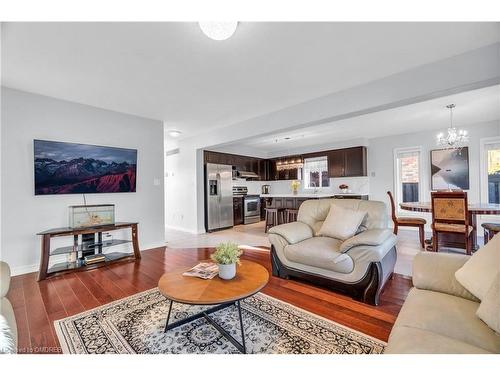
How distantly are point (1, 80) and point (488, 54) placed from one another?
212 inches

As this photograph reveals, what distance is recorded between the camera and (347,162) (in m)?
6.50

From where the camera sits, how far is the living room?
60.7 inches

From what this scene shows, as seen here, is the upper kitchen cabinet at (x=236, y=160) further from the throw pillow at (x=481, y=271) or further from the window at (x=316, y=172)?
the throw pillow at (x=481, y=271)

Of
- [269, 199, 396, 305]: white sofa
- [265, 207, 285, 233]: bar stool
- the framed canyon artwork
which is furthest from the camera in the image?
[265, 207, 285, 233]: bar stool

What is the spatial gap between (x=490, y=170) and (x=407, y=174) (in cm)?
148

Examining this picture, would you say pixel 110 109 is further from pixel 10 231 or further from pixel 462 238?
pixel 462 238

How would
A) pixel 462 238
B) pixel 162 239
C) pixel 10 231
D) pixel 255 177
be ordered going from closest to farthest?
pixel 10 231
pixel 462 238
pixel 162 239
pixel 255 177

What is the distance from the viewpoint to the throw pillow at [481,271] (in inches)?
48.5

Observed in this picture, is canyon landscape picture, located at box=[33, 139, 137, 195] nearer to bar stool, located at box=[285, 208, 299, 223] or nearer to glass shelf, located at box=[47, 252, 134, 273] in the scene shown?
glass shelf, located at box=[47, 252, 134, 273]

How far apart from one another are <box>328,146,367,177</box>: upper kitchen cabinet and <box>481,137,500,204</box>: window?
233cm

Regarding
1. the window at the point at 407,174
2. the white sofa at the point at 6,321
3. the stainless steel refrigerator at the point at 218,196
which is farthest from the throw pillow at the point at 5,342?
the window at the point at 407,174

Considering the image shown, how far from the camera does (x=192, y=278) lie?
71.7 inches

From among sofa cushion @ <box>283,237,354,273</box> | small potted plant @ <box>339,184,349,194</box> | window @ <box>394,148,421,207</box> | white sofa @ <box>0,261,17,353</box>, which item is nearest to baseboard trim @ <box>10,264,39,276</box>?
white sofa @ <box>0,261,17,353</box>
